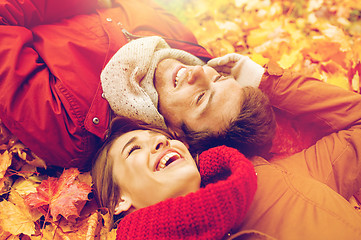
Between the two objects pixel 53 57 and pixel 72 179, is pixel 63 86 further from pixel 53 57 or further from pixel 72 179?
pixel 72 179

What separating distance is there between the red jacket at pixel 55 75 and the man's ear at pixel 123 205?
42 centimetres

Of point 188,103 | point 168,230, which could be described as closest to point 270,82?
point 188,103

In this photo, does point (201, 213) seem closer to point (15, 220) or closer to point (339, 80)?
point (15, 220)

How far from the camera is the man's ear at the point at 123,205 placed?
142 cm

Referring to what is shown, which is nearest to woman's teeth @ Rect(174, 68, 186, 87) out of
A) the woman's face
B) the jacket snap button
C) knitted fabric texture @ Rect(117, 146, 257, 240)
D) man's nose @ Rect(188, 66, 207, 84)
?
man's nose @ Rect(188, 66, 207, 84)

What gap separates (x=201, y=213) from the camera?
45.5 inches

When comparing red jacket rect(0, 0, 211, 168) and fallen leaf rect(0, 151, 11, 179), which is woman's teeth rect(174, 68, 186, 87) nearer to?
red jacket rect(0, 0, 211, 168)

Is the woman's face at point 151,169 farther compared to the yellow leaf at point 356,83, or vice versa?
the yellow leaf at point 356,83

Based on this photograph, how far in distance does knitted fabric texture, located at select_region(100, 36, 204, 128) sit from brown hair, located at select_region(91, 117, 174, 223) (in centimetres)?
7

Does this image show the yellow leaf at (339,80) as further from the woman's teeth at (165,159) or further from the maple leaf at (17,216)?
the maple leaf at (17,216)

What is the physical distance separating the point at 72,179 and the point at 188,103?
85 cm

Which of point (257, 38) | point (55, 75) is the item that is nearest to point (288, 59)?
point (257, 38)

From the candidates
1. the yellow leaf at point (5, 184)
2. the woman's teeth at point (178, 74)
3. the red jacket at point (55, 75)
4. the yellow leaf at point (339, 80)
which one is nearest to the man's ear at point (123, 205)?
the red jacket at point (55, 75)

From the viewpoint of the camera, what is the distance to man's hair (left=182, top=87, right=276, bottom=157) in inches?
68.6
